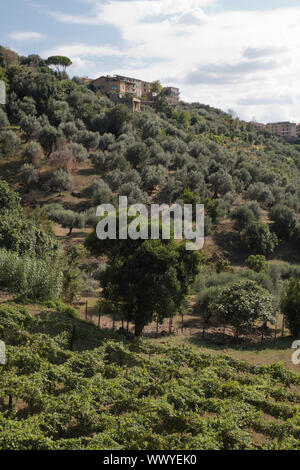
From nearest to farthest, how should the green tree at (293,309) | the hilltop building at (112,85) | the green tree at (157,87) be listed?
the green tree at (293,309), the hilltop building at (112,85), the green tree at (157,87)

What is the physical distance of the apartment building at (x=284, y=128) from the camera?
128250 mm

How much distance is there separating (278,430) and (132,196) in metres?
31.0

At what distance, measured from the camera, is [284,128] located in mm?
129750

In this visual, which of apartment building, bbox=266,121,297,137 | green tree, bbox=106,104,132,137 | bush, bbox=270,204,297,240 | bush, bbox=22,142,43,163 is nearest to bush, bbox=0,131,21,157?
bush, bbox=22,142,43,163

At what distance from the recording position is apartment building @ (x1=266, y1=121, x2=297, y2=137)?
421 ft

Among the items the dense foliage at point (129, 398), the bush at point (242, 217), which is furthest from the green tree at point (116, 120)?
the dense foliage at point (129, 398)

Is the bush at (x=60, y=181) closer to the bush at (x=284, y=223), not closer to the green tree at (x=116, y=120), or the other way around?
the green tree at (x=116, y=120)

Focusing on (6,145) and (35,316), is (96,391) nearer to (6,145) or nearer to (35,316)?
(35,316)

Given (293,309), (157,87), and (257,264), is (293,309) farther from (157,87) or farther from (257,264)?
(157,87)

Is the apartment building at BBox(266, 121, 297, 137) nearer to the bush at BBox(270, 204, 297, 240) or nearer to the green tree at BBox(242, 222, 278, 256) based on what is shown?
the bush at BBox(270, 204, 297, 240)

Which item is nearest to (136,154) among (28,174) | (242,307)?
(28,174)

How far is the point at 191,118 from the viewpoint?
83500 mm

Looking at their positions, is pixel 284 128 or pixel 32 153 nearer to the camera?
pixel 32 153

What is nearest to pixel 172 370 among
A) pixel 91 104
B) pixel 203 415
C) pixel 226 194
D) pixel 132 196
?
pixel 203 415
